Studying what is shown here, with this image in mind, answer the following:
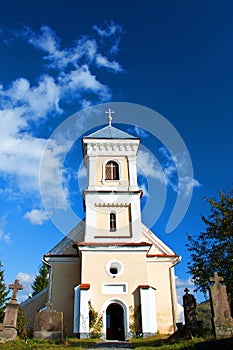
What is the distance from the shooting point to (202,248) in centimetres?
2117

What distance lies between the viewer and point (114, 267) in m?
22.1

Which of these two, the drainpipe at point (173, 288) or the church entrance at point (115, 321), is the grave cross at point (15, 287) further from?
the drainpipe at point (173, 288)

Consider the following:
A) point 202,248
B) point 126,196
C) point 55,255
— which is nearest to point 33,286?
point 55,255

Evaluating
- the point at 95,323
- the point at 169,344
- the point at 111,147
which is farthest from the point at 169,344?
the point at 111,147

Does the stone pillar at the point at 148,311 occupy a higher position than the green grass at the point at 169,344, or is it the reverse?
the stone pillar at the point at 148,311

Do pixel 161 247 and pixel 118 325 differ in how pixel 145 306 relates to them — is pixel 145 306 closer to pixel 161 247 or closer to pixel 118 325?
pixel 118 325

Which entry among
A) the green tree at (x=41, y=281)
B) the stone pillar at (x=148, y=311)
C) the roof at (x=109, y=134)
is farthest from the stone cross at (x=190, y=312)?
the green tree at (x=41, y=281)

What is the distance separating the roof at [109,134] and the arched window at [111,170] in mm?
2248

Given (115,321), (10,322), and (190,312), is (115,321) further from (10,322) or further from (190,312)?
(10,322)

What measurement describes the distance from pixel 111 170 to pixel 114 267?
769cm

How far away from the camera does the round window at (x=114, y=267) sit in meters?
21.8

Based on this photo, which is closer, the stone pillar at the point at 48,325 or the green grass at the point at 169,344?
the green grass at the point at 169,344

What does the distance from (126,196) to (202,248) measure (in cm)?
663

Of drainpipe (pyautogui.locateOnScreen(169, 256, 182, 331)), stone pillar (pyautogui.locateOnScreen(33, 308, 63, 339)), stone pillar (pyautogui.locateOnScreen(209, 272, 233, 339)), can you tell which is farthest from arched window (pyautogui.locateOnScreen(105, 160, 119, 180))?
stone pillar (pyautogui.locateOnScreen(209, 272, 233, 339))
